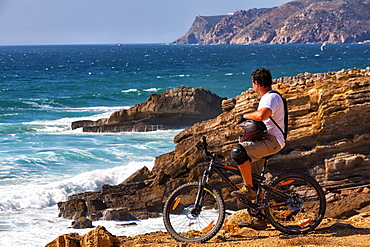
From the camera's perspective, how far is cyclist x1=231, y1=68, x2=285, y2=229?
6.71 metres

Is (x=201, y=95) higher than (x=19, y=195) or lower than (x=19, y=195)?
higher

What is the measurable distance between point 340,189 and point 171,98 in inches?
831

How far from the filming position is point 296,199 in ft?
23.4

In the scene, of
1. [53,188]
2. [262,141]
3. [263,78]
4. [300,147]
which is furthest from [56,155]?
[263,78]

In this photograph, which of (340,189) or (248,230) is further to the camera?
(340,189)

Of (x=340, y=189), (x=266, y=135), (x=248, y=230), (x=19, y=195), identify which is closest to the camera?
(x=266, y=135)

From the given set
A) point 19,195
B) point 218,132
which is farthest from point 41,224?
point 218,132

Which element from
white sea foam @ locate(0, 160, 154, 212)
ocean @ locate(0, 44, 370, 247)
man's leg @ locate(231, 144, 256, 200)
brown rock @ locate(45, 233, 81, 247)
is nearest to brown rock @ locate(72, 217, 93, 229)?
ocean @ locate(0, 44, 370, 247)

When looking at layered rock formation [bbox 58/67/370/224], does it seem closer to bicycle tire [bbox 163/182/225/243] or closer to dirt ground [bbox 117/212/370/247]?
dirt ground [bbox 117/212/370/247]

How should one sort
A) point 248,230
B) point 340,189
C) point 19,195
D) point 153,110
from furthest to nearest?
point 153,110 < point 19,195 < point 340,189 < point 248,230

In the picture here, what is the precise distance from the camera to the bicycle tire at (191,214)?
22.7ft

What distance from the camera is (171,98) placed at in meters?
34.1

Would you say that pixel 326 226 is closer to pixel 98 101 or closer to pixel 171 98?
pixel 171 98

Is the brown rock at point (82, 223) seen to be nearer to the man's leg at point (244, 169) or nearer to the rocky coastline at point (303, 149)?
the rocky coastline at point (303, 149)
